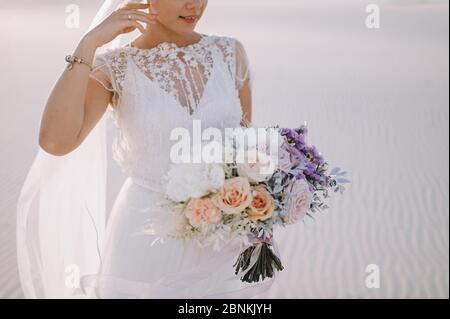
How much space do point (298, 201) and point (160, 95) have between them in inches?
36.9

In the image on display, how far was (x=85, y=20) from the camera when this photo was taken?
22.5 m

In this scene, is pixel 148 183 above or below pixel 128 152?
below

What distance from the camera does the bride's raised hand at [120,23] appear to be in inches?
146

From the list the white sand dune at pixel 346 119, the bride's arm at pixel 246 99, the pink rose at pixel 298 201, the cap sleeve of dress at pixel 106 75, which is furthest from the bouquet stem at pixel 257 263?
the white sand dune at pixel 346 119

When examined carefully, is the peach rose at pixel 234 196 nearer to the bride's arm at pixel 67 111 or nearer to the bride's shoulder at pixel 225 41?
the bride's arm at pixel 67 111

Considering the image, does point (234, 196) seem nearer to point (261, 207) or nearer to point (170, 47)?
point (261, 207)

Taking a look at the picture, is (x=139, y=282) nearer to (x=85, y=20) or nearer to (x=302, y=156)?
(x=302, y=156)

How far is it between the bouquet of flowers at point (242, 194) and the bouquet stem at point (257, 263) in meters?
0.08

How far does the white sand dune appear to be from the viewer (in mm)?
7859

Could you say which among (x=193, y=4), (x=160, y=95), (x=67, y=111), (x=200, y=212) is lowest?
(x=200, y=212)

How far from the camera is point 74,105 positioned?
3.57 m

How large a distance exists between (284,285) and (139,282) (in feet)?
12.1

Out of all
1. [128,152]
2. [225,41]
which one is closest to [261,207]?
[128,152]

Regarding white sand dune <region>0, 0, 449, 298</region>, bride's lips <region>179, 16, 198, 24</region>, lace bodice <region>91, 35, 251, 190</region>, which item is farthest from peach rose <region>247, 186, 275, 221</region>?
white sand dune <region>0, 0, 449, 298</region>
